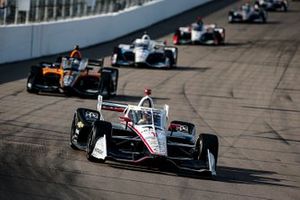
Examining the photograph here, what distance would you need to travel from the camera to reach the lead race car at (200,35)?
4056 cm

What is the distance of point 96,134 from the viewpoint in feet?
46.9

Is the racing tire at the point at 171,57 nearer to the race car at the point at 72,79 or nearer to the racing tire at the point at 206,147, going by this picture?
the race car at the point at 72,79

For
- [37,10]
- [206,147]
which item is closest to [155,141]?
[206,147]

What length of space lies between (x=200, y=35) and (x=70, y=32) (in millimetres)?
7555

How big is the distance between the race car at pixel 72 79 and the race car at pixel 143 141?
22.5ft

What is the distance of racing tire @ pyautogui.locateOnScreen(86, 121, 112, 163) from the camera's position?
1421 cm

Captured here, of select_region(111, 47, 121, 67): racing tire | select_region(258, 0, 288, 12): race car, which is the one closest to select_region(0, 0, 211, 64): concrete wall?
select_region(111, 47, 121, 67): racing tire

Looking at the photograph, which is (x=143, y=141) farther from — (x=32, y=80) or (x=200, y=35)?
(x=200, y=35)

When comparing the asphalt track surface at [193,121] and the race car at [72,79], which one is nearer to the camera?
the asphalt track surface at [193,121]

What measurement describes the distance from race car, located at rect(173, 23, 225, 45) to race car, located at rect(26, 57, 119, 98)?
677 inches

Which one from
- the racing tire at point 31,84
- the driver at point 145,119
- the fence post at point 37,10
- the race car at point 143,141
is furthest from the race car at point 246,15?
the driver at point 145,119

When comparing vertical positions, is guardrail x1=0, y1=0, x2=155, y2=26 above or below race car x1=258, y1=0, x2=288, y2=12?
above

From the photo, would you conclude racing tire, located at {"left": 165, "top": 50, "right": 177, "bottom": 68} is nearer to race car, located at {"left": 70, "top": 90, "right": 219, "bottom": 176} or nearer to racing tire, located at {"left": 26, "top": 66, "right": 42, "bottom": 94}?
racing tire, located at {"left": 26, "top": 66, "right": 42, "bottom": 94}

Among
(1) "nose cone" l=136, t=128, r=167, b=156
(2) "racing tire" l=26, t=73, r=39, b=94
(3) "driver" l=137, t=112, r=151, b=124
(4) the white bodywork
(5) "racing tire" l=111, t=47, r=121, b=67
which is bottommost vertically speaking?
(5) "racing tire" l=111, t=47, r=121, b=67
